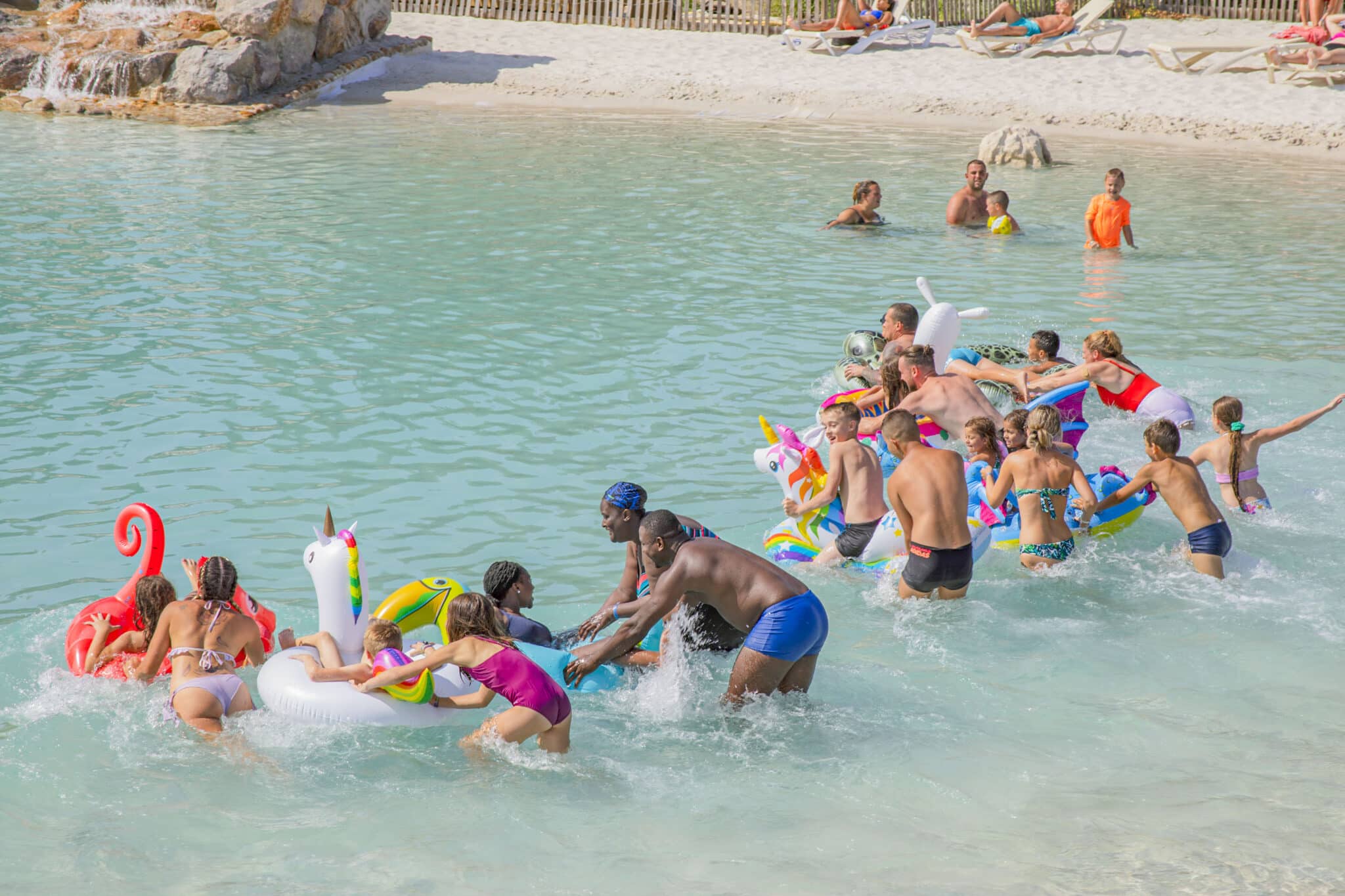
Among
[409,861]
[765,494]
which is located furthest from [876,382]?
[409,861]

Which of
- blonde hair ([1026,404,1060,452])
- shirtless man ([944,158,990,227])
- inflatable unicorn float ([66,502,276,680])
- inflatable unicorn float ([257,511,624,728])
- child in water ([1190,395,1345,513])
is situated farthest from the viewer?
shirtless man ([944,158,990,227])

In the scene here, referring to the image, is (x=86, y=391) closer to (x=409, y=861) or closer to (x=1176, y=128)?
(x=409, y=861)

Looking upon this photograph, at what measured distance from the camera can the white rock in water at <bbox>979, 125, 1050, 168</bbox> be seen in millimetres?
20547

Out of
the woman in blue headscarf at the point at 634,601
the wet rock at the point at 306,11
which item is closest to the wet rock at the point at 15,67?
the wet rock at the point at 306,11

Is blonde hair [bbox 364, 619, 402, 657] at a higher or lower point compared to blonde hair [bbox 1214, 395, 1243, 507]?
lower

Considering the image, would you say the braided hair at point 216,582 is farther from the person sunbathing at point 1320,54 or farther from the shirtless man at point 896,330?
the person sunbathing at point 1320,54

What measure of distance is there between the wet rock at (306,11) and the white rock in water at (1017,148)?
1430 cm

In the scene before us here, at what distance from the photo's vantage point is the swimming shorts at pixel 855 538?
7.98 metres

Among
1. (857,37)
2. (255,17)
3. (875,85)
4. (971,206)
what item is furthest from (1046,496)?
(255,17)

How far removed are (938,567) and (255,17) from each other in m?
→ 22.7

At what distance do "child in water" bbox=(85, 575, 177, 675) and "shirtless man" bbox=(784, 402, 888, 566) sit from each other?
3699 mm

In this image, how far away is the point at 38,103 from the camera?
23.8m

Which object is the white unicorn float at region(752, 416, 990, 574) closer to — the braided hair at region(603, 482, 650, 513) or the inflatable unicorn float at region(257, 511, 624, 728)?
the braided hair at region(603, 482, 650, 513)

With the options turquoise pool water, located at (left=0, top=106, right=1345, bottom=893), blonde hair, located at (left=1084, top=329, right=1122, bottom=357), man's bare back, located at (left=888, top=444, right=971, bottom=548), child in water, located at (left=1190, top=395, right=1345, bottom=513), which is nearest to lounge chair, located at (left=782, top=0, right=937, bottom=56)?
turquoise pool water, located at (left=0, top=106, right=1345, bottom=893)
